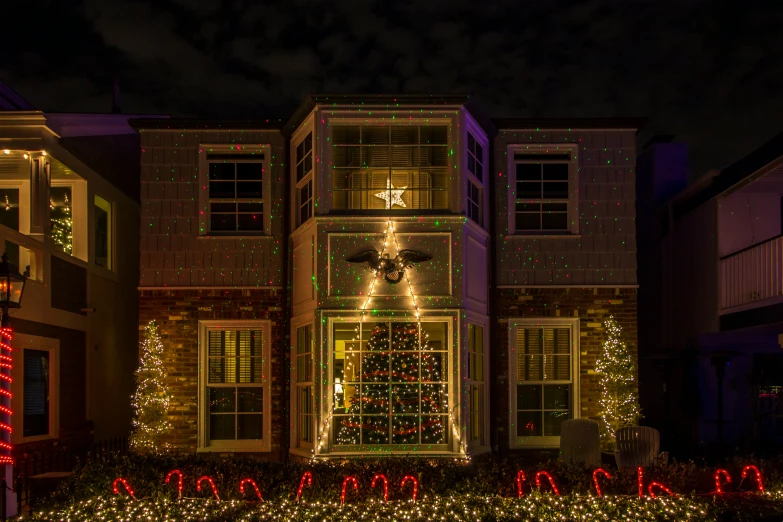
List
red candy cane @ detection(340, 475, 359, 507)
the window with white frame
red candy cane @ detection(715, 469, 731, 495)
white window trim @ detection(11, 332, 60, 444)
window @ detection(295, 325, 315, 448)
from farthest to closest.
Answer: the window with white frame → window @ detection(295, 325, 315, 448) → white window trim @ detection(11, 332, 60, 444) → red candy cane @ detection(715, 469, 731, 495) → red candy cane @ detection(340, 475, 359, 507)

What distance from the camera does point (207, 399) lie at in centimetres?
1431

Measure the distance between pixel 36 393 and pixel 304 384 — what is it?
441cm

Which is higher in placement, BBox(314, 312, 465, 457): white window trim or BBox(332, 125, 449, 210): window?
BBox(332, 125, 449, 210): window

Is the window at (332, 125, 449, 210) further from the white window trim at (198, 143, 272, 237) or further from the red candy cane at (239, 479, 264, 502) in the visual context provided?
the red candy cane at (239, 479, 264, 502)

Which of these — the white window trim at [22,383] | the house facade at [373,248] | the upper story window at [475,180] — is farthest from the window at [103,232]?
the upper story window at [475,180]

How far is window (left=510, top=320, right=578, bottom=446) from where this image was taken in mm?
14430

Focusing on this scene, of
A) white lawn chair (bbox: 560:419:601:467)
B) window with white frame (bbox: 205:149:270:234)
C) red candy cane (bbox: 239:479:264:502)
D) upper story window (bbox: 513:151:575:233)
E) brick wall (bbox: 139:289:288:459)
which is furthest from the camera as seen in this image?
upper story window (bbox: 513:151:575:233)

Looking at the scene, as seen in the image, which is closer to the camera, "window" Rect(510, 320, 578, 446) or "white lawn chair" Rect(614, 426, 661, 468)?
"white lawn chair" Rect(614, 426, 661, 468)

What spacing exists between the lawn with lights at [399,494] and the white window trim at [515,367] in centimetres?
337

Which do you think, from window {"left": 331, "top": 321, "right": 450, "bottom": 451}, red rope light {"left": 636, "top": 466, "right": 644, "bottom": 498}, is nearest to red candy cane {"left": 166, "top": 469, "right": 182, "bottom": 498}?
window {"left": 331, "top": 321, "right": 450, "bottom": 451}

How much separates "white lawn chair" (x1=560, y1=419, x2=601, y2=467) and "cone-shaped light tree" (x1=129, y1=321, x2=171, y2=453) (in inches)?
262

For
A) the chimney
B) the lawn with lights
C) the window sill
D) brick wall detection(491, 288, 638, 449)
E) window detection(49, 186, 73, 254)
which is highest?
the chimney

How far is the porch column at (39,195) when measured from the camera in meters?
13.5

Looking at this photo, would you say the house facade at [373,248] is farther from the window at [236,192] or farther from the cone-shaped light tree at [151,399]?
the cone-shaped light tree at [151,399]
